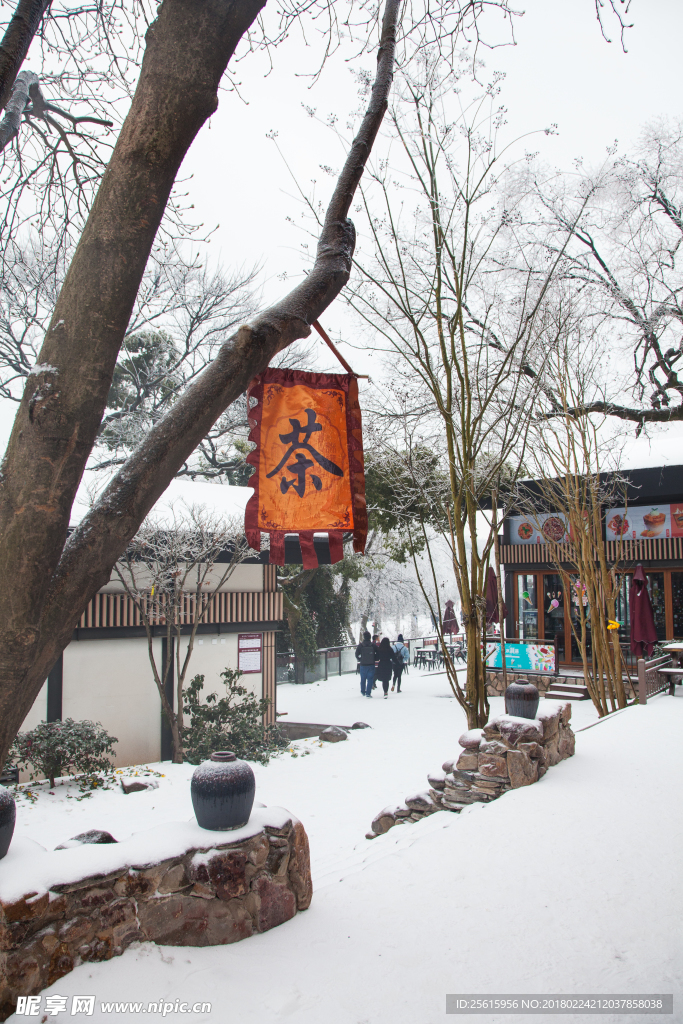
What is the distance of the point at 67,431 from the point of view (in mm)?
1780

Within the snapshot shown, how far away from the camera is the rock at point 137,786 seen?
27.7 ft

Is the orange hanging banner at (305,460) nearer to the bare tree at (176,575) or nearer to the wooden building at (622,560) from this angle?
the bare tree at (176,575)

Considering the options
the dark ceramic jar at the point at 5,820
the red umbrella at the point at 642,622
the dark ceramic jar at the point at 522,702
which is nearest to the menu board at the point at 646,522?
the red umbrella at the point at 642,622

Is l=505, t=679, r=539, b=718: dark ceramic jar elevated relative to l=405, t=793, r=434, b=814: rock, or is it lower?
elevated

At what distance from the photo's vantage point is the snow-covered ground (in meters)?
3.13

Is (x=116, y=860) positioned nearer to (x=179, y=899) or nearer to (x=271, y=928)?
(x=179, y=899)

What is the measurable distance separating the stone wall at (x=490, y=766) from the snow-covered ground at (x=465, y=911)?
25cm

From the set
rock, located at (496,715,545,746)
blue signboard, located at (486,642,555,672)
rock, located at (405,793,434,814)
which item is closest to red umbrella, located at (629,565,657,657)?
blue signboard, located at (486,642,555,672)

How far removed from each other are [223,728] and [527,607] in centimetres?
878

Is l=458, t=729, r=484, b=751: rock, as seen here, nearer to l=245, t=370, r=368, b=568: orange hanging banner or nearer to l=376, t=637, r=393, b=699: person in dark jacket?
l=245, t=370, r=368, b=568: orange hanging banner

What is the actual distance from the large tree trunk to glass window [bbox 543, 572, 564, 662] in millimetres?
14654

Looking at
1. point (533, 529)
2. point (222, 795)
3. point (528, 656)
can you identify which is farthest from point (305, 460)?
point (533, 529)

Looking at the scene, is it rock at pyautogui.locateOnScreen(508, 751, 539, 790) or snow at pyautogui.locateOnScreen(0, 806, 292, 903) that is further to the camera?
rock at pyautogui.locateOnScreen(508, 751, 539, 790)

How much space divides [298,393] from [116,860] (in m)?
2.95
